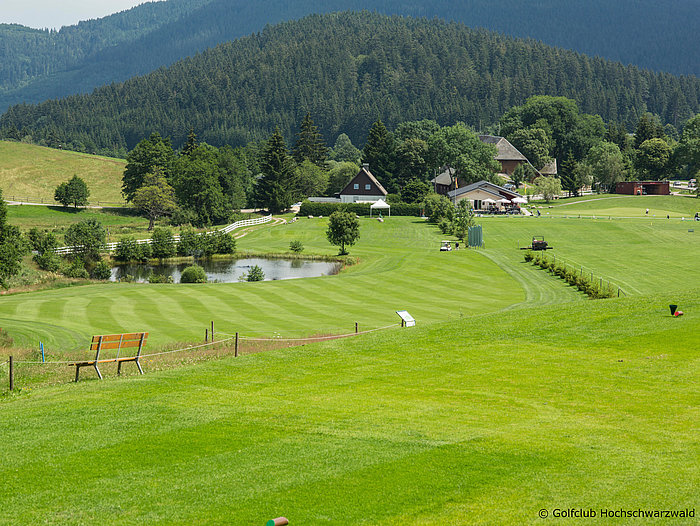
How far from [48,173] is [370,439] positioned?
176964 millimetres

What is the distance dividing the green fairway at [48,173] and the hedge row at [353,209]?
162 feet

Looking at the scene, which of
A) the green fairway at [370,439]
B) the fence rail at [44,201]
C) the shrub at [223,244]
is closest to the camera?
the green fairway at [370,439]

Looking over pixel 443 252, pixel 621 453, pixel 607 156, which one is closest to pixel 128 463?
pixel 621 453

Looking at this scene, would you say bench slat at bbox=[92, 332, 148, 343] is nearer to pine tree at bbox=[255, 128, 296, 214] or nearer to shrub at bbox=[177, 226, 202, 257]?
shrub at bbox=[177, 226, 202, 257]

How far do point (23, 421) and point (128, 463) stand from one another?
456 cm

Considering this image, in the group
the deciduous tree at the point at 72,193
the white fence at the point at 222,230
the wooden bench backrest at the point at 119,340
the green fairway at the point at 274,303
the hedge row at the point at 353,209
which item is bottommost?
the green fairway at the point at 274,303

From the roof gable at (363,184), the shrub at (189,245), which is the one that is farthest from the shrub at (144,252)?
the roof gable at (363,184)

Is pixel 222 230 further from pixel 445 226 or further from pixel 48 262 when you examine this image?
pixel 48 262

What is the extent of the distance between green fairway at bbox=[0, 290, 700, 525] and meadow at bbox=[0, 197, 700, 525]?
0.18 feet

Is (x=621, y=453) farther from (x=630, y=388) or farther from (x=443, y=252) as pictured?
(x=443, y=252)

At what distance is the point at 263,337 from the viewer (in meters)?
34.5

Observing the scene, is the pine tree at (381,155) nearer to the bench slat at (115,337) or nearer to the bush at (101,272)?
the bush at (101,272)

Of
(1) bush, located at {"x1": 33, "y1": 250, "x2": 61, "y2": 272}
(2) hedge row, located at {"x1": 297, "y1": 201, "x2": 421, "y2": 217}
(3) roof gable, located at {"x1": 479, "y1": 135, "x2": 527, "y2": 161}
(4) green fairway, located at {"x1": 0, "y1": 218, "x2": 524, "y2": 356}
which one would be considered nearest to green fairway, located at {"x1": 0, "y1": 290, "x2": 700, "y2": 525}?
(4) green fairway, located at {"x1": 0, "y1": 218, "x2": 524, "y2": 356}

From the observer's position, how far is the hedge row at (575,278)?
52281 millimetres
